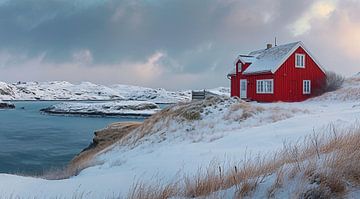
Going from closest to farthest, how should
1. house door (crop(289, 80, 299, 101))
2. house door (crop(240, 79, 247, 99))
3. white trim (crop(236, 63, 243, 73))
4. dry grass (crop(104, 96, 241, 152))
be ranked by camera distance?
dry grass (crop(104, 96, 241, 152)) < house door (crop(289, 80, 299, 101)) < house door (crop(240, 79, 247, 99)) < white trim (crop(236, 63, 243, 73))

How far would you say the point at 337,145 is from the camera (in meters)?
6.05

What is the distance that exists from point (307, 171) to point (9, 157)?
94.7ft

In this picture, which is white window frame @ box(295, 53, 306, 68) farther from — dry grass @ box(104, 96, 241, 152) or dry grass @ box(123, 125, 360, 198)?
dry grass @ box(123, 125, 360, 198)

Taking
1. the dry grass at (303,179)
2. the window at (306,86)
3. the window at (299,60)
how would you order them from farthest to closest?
1. the window at (306,86)
2. the window at (299,60)
3. the dry grass at (303,179)

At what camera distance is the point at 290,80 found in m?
36.2

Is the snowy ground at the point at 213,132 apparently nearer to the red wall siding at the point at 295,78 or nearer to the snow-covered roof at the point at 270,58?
the red wall siding at the point at 295,78

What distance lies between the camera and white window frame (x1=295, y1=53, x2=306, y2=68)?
36656 mm

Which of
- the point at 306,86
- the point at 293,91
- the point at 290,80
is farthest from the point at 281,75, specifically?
the point at 306,86

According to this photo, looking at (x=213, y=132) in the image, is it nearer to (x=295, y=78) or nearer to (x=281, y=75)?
(x=281, y=75)

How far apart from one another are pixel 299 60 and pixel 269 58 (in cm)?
287

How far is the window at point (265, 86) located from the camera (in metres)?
35.6

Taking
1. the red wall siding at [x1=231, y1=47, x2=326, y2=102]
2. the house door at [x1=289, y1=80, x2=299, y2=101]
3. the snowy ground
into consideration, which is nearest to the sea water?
the snowy ground

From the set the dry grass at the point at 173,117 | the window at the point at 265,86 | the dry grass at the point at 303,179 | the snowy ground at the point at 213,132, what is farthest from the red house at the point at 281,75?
the dry grass at the point at 303,179

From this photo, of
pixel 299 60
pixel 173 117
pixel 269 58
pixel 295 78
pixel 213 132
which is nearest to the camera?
pixel 213 132
